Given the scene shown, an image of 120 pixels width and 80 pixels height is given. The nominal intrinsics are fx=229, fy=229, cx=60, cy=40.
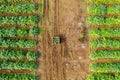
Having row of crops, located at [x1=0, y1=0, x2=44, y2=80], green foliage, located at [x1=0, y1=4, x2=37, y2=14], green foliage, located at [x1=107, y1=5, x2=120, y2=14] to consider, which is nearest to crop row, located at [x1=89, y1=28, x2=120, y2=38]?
green foliage, located at [x1=107, y1=5, x2=120, y2=14]

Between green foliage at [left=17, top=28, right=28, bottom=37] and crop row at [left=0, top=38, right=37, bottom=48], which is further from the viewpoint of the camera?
green foliage at [left=17, top=28, right=28, bottom=37]

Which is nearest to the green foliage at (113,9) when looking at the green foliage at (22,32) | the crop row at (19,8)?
the crop row at (19,8)

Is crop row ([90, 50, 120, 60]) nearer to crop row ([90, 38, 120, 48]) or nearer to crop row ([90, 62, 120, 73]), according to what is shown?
crop row ([90, 38, 120, 48])

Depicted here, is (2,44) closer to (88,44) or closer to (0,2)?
(0,2)

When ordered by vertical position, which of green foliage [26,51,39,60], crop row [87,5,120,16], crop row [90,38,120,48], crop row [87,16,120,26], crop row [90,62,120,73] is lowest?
crop row [90,62,120,73]

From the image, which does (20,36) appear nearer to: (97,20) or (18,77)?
(18,77)

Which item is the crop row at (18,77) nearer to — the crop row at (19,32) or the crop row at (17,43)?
the crop row at (17,43)

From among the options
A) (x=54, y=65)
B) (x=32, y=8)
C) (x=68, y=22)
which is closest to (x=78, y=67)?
(x=54, y=65)
